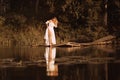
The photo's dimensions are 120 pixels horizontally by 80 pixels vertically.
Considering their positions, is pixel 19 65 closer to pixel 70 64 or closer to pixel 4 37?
pixel 70 64

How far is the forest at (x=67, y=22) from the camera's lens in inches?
1569

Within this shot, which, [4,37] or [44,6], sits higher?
[44,6]

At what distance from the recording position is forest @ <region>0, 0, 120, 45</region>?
39.8m

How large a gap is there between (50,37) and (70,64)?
14.3m

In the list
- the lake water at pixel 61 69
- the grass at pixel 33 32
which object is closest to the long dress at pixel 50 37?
the grass at pixel 33 32

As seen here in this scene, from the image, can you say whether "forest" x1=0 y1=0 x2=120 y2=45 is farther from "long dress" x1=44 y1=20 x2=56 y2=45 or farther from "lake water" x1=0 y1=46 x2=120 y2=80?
"lake water" x1=0 y1=46 x2=120 y2=80

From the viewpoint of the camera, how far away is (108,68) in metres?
19.5

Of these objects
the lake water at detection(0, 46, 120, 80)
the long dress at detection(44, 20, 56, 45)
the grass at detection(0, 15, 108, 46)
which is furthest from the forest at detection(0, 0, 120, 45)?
the lake water at detection(0, 46, 120, 80)

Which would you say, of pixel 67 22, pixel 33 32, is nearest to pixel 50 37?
pixel 33 32

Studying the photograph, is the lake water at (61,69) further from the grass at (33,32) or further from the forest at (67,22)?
the forest at (67,22)

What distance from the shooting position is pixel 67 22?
4441 cm

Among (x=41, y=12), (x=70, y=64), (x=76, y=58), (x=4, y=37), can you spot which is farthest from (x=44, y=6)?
(x=70, y=64)

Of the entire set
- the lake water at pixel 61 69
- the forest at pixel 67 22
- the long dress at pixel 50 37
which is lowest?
the lake water at pixel 61 69

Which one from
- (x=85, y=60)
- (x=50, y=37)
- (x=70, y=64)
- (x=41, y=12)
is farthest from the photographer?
(x=41, y=12)
